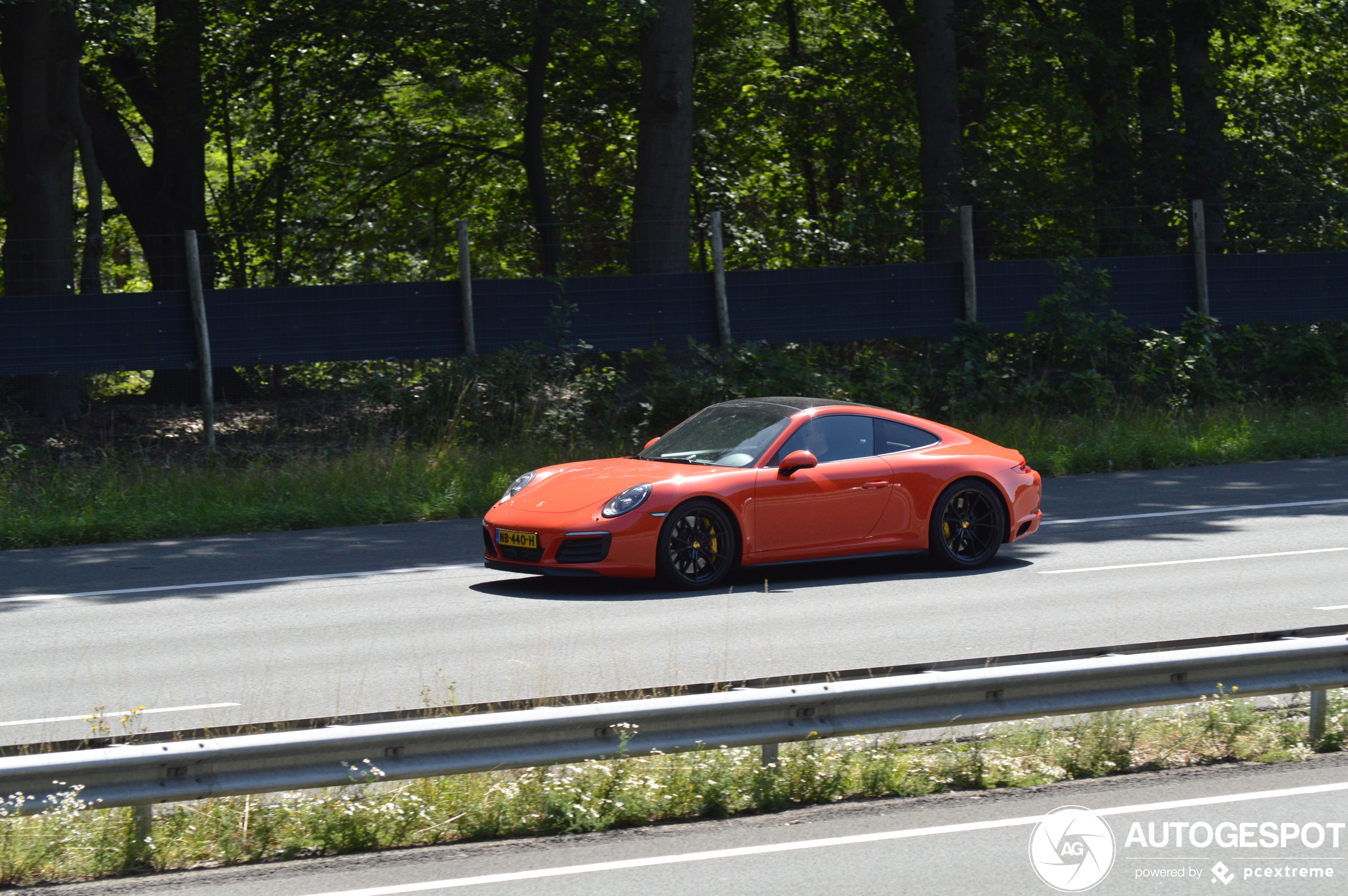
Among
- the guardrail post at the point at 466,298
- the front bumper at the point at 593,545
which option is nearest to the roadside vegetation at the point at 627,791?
the front bumper at the point at 593,545

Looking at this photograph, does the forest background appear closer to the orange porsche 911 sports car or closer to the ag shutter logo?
the orange porsche 911 sports car

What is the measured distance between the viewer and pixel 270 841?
506cm

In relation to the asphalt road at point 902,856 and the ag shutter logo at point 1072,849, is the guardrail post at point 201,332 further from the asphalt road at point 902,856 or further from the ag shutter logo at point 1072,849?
the ag shutter logo at point 1072,849

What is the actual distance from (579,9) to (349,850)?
19.0 meters

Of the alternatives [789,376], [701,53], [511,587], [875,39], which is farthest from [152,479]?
[875,39]

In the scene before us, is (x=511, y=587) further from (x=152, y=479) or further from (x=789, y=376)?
(x=789, y=376)

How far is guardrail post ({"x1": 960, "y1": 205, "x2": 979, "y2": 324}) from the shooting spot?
2027 cm

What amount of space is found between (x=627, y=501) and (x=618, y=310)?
9.28 m

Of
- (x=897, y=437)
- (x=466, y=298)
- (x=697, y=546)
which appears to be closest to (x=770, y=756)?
(x=697, y=546)

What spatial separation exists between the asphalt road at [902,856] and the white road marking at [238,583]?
5.93 m

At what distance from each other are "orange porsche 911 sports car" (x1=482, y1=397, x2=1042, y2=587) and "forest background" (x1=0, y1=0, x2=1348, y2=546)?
4329mm

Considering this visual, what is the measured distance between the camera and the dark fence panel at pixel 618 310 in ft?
54.4

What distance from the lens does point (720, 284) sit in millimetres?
18922

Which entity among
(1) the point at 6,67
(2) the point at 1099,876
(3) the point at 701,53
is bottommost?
(2) the point at 1099,876
